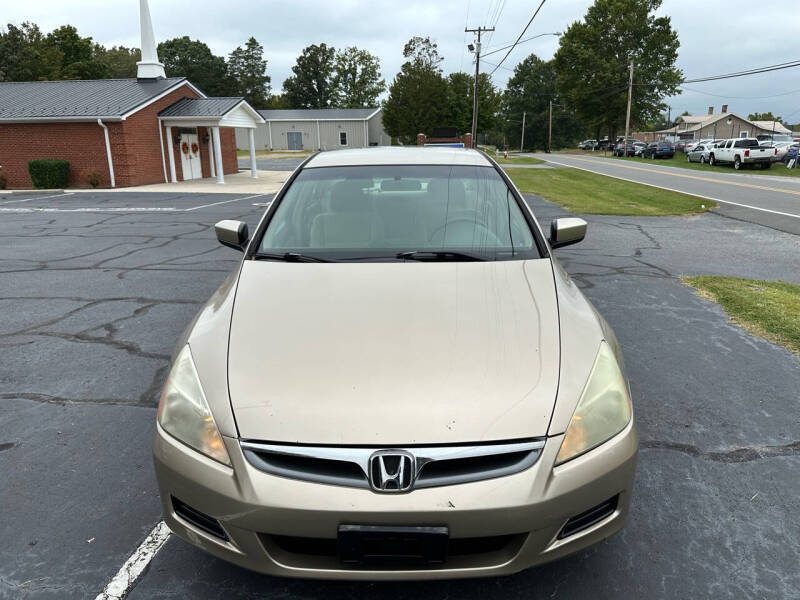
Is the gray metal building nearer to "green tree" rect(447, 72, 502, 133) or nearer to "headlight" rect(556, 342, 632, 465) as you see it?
"green tree" rect(447, 72, 502, 133)

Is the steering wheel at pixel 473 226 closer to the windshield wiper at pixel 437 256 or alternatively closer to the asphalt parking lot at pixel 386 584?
the windshield wiper at pixel 437 256

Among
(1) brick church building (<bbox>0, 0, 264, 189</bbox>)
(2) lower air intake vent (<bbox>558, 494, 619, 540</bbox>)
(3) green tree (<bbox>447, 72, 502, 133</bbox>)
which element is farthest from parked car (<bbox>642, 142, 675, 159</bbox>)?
(2) lower air intake vent (<bbox>558, 494, 619, 540</bbox>)

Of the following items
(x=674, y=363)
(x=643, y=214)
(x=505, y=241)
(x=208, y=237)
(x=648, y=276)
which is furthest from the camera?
(x=643, y=214)

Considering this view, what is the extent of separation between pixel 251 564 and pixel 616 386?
141 cm

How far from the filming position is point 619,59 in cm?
6391

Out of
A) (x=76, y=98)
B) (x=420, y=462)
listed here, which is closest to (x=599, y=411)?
(x=420, y=462)

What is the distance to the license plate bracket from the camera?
1681 mm

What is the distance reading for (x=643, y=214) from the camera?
12258 mm

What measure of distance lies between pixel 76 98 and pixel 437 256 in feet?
81.9

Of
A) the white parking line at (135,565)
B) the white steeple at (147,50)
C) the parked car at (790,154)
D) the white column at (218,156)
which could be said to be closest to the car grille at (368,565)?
the white parking line at (135,565)

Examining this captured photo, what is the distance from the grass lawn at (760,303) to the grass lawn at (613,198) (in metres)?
6.22

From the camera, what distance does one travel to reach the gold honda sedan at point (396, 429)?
171 centimetres

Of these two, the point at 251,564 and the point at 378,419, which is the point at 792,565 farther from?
the point at 251,564

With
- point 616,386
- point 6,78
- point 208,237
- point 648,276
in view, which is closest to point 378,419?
point 616,386
